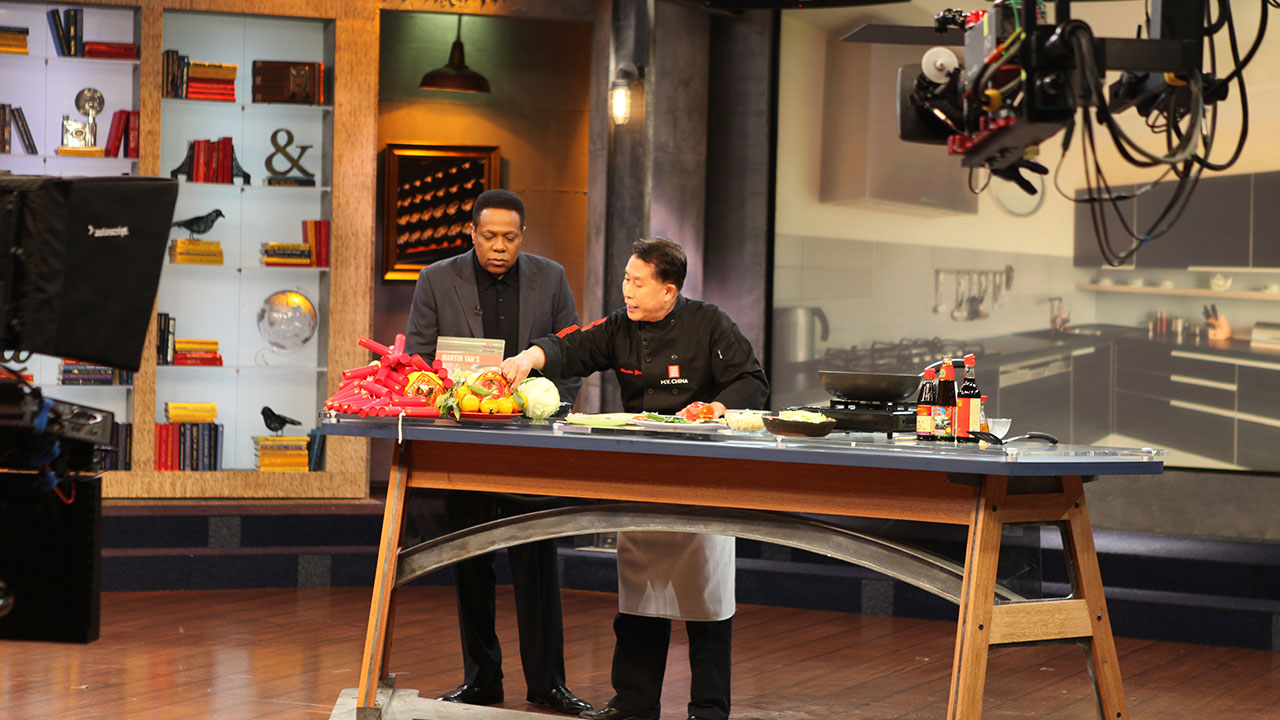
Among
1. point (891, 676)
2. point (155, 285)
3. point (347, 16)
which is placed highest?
point (347, 16)

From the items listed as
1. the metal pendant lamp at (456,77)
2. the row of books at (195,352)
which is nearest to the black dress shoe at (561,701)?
the row of books at (195,352)

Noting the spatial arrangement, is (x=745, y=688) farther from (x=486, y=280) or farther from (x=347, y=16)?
(x=347, y=16)

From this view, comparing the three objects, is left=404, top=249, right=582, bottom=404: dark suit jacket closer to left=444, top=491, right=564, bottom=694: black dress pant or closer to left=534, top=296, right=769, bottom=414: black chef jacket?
left=534, top=296, right=769, bottom=414: black chef jacket

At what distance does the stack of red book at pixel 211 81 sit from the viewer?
6547mm

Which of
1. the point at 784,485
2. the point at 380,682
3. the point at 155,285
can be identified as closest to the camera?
the point at 155,285

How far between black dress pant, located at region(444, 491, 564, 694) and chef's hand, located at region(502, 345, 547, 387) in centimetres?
56

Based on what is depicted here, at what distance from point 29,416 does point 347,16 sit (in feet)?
Result: 13.6

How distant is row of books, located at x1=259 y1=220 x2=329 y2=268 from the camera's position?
22.0 feet

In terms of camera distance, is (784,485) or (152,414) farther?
(152,414)

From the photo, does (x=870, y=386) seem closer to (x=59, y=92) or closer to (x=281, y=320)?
(x=281, y=320)

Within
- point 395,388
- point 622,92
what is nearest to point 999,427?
point 395,388

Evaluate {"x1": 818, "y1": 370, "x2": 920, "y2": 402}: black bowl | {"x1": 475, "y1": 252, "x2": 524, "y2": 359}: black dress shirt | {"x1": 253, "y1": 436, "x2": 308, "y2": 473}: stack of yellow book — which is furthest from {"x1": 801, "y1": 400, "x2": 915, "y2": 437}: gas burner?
{"x1": 253, "y1": 436, "x2": 308, "y2": 473}: stack of yellow book

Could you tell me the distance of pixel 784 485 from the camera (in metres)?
3.49

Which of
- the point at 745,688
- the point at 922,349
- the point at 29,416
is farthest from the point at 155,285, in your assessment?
the point at 922,349
